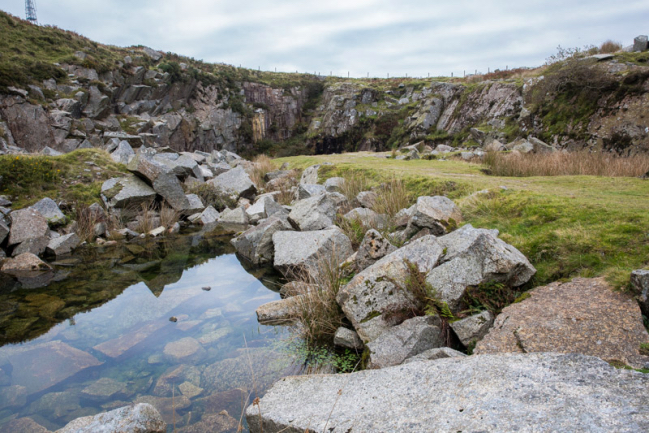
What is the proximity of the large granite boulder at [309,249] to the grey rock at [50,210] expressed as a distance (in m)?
7.18

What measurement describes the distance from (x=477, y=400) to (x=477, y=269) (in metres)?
2.15

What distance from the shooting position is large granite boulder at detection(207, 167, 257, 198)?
600 inches

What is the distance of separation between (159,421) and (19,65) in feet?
107

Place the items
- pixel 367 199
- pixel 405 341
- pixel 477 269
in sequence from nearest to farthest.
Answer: pixel 405 341, pixel 477 269, pixel 367 199

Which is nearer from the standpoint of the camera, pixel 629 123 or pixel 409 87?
pixel 629 123

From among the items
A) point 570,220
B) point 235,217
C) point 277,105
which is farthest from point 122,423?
point 277,105

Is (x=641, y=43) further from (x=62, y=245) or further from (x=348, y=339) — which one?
(x=62, y=245)

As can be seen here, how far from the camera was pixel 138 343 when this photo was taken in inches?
215

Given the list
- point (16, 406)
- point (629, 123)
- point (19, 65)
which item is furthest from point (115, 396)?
point (19, 65)

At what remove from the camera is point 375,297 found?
4684 millimetres

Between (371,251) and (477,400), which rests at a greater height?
(371,251)

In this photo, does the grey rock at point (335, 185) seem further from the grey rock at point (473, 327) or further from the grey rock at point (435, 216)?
the grey rock at point (473, 327)

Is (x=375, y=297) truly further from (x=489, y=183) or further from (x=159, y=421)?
(x=489, y=183)

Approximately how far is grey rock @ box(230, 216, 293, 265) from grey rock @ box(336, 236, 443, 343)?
4289mm
